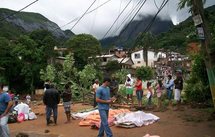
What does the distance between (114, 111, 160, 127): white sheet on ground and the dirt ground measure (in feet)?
0.77

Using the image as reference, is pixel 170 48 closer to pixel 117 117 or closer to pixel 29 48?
pixel 29 48

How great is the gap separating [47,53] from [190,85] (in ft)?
120

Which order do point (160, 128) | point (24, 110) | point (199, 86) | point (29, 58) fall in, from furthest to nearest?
point (29, 58), point (199, 86), point (24, 110), point (160, 128)

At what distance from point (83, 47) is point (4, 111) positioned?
173 feet

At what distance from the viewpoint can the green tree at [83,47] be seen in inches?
2315

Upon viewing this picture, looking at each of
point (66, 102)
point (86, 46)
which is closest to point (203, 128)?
point (66, 102)

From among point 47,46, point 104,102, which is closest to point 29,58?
point 47,46

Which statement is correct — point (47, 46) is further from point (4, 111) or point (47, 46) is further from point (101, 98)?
point (4, 111)

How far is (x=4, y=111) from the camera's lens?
9.73 meters

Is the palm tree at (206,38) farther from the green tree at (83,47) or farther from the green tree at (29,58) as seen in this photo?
the green tree at (83,47)

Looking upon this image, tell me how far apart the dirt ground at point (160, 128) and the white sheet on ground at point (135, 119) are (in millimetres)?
233

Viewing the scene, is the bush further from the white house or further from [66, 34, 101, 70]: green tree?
the white house

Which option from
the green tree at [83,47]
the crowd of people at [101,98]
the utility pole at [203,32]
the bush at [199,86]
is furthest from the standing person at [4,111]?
the green tree at [83,47]

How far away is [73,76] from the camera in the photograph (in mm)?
35812
